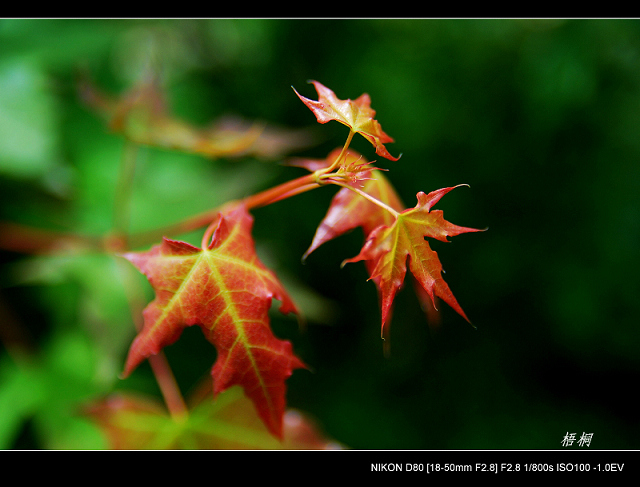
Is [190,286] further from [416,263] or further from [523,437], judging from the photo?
[523,437]

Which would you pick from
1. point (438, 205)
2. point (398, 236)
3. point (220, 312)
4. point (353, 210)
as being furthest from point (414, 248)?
point (438, 205)

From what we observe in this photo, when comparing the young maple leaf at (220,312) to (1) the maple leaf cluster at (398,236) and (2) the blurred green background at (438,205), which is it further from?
(2) the blurred green background at (438,205)

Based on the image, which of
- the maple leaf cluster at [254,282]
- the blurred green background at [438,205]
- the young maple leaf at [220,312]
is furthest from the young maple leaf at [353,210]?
the blurred green background at [438,205]

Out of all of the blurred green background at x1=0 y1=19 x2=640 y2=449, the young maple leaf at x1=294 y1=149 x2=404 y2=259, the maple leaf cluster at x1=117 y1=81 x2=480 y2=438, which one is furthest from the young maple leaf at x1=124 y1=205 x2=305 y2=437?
the blurred green background at x1=0 y1=19 x2=640 y2=449

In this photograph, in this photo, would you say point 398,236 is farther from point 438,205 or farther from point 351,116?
point 438,205

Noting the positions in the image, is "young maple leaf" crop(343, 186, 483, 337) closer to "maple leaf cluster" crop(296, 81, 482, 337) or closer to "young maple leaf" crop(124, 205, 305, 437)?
"maple leaf cluster" crop(296, 81, 482, 337)

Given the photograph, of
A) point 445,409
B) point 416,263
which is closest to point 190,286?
point 416,263

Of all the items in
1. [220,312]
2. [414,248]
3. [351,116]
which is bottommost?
[220,312]
